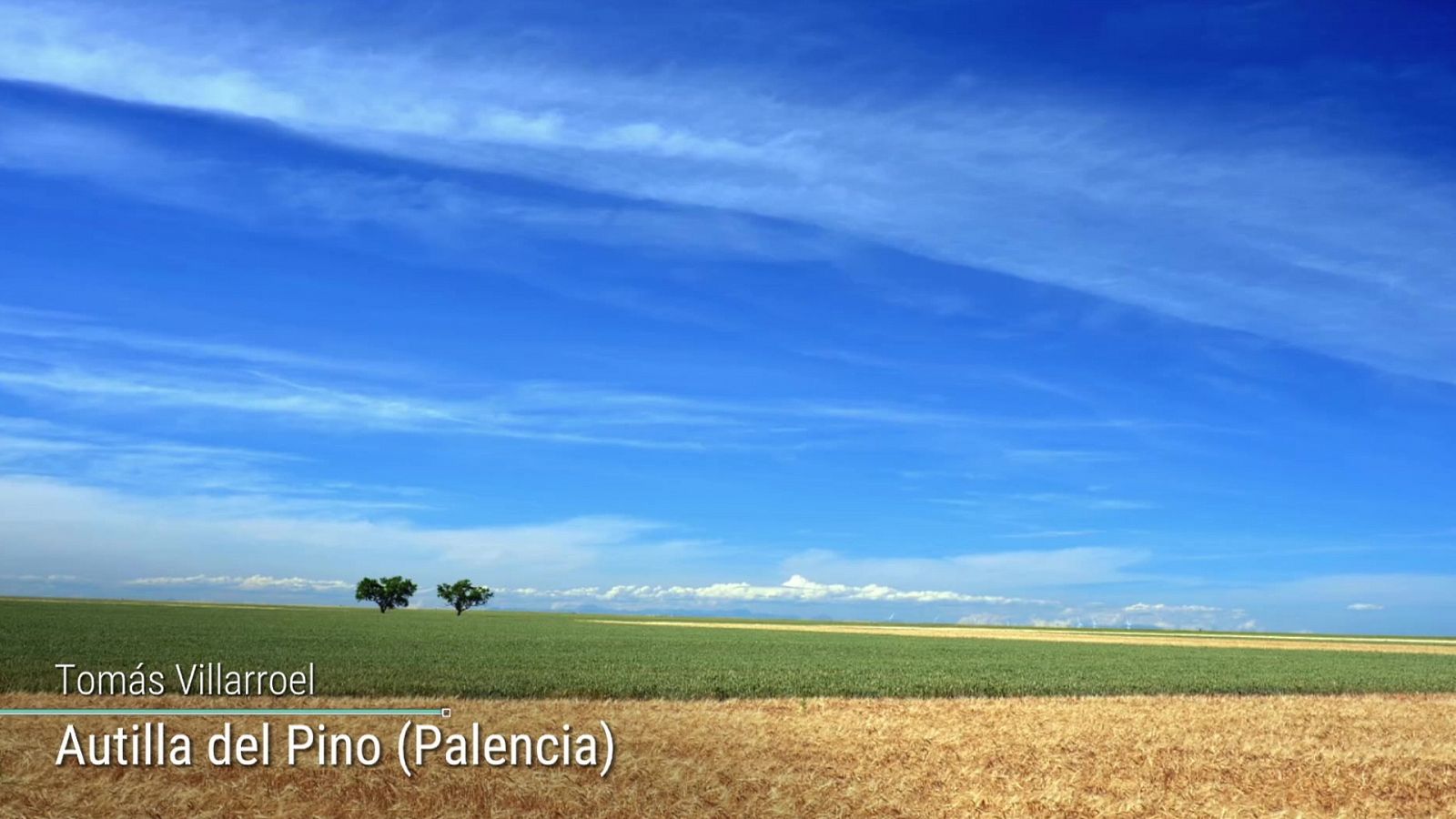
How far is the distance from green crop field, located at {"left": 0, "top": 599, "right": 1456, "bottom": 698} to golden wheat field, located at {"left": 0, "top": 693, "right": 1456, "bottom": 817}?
5.23 metres

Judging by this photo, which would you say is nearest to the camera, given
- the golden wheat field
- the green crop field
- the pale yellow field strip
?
the golden wheat field

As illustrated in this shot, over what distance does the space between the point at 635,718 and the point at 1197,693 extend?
22.7m

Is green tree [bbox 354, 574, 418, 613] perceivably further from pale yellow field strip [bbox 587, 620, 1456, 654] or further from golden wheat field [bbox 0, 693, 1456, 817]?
golden wheat field [bbox 0, 693, 1456, 817]

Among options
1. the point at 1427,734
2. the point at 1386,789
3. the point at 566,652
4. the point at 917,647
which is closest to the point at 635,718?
the point at 1386,789

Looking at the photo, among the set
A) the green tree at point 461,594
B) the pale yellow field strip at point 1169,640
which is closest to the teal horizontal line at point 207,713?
the pale yellow field strip at point 1169,640

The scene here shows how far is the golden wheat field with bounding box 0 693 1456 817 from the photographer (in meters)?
14.6

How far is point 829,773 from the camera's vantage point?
1778cm

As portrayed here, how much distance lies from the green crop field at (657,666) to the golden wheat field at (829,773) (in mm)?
5230

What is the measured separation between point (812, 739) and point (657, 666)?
20.6 m

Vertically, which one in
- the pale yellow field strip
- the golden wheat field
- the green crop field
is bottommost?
the pale yellow field strip

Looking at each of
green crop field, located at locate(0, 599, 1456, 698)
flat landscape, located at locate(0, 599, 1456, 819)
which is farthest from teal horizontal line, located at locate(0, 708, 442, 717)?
green crop field, located at locate(0, 599, 1456, 698)

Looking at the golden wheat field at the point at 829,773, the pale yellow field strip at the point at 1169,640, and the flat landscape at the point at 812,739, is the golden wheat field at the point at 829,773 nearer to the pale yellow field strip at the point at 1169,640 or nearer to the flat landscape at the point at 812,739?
the flat landscape at the point at 812,739

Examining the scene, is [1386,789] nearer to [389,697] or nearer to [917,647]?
[389,697]

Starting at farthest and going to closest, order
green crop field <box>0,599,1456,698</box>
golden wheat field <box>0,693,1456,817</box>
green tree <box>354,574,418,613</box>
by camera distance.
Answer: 1. green tree <box>354,574,418,613</box>
2. green crop field <box>0,599,1456,698</box>
3. golden wheat field <box>0,693,1456,817</box>
